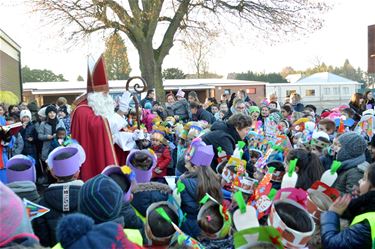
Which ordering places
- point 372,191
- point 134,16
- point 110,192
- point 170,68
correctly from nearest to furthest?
point 110,192 → point 372,191 → point 134,16 → point 170,68

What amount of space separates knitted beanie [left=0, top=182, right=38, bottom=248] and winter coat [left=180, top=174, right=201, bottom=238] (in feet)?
4.69

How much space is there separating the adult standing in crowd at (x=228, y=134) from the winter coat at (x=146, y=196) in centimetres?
151

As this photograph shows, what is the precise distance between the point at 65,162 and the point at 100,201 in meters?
1.00

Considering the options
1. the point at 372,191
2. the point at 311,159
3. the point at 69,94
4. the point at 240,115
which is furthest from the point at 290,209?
the point at 69,94

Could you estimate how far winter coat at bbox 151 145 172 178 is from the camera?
222 inches

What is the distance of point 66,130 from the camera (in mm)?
8727

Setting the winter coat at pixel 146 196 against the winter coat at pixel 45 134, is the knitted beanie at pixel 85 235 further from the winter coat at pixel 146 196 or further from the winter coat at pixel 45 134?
the winter coat at pixel 45 134

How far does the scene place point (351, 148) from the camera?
367 cm

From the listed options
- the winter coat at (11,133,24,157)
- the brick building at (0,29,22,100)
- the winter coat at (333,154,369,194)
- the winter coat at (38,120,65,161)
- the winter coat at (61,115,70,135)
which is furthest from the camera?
the brick building at (0,29,22,100)

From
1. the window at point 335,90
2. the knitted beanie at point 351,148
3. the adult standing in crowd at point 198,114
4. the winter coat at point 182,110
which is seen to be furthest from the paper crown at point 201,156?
the window at point 335,90

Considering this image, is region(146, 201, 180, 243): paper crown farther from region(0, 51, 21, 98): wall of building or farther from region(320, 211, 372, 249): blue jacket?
region(0, 51, 21, 98): wall of building

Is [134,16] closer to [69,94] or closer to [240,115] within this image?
[240,115]

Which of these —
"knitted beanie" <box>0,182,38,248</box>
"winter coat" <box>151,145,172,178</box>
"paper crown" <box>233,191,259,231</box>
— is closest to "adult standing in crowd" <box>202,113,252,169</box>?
"winter coat" <box>151,145,172,178</box>

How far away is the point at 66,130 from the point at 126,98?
149 inches
